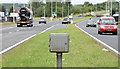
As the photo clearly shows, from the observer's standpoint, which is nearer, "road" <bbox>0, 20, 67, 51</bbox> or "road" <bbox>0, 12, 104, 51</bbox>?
"road" <bbox>0, 12, 104, 51</bbox>

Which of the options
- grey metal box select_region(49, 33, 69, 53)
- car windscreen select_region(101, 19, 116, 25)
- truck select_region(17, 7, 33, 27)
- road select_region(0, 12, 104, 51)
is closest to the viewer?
grey metal box select_region(49, 33, 69, 53)

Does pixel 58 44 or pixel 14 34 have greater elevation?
pixel 58 44

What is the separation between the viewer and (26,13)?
5484 centimetres

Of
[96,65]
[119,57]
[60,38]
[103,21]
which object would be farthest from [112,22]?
[60,38]

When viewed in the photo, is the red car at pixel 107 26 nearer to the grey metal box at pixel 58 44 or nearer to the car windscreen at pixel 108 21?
the car windscreen at pixel 108 21

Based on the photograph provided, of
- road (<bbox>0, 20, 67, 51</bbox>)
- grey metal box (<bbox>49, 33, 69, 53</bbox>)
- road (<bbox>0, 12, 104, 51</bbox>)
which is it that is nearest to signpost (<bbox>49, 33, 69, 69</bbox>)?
grey metal box (<bbox>49, 33, 69, 53</bbox>)

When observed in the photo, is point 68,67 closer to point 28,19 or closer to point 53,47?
point 53,47

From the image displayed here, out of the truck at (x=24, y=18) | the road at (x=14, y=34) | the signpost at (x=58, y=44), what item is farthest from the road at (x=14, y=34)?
the truck at (x=24, y=18)

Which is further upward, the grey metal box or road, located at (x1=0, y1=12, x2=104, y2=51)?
the grey metal box

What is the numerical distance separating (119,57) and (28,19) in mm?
44557

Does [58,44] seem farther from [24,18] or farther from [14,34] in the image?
[24,18]

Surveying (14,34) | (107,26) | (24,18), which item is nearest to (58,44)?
(107,26)

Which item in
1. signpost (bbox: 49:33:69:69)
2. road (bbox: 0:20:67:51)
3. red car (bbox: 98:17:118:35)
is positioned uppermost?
signpost (bbox: 49:33:69:69)

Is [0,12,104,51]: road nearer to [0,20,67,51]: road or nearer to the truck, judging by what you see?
[0,20,67,51]: road
